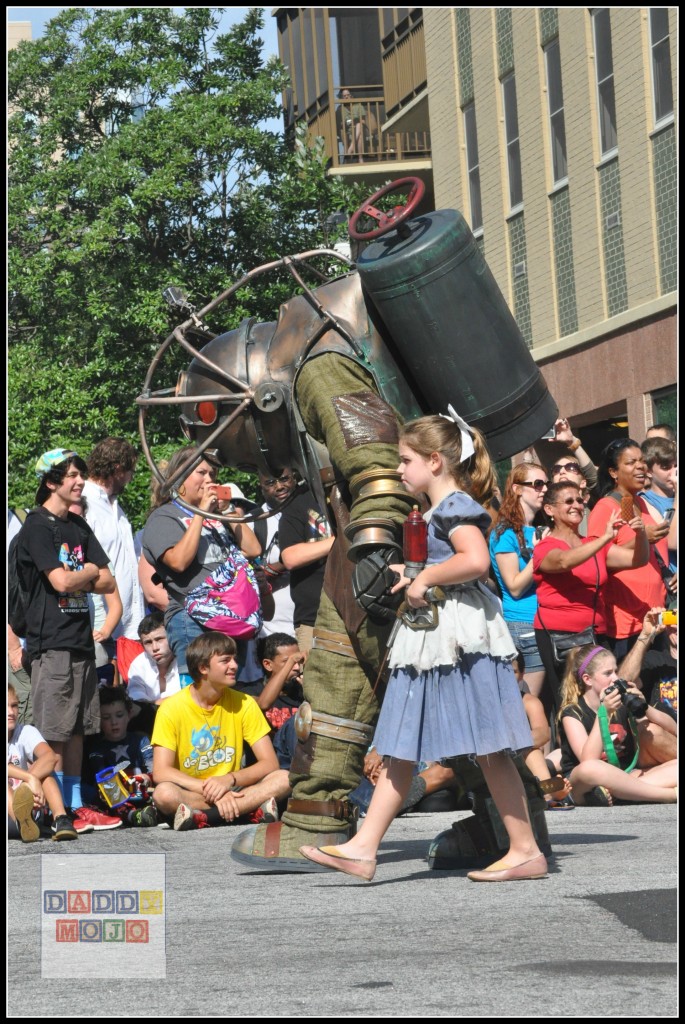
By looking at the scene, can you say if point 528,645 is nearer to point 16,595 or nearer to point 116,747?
point 116,747

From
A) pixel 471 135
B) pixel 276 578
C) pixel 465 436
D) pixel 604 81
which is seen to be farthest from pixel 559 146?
pixel 465 436

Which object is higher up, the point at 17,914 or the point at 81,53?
the point at 81,53

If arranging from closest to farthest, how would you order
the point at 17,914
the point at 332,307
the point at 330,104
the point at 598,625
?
the point at 17,914
the point at 332,307
the point at 598,625
the point at 330,104

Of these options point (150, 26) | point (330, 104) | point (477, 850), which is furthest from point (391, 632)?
point (330, 104)

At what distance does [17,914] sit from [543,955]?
186 centimetres

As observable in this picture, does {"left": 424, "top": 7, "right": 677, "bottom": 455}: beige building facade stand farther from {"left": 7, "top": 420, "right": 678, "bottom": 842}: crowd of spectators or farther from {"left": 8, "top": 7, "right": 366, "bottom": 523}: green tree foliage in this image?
{"left": 7, "top": 420, "right": 678, "bottom": 842}: crowd of spectators

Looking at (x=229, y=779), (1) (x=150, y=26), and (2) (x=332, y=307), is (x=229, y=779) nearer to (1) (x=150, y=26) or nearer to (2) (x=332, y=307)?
(2) (x=332, y=307)

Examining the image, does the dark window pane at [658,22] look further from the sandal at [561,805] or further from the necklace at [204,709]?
the necklace at [204,709]

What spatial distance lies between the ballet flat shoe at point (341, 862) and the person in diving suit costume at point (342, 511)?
1.00 feet

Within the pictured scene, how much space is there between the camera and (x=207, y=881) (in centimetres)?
603

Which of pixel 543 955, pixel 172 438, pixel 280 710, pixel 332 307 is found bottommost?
pixel 543 955

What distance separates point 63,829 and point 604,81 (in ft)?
42.0

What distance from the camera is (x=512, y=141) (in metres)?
22.1

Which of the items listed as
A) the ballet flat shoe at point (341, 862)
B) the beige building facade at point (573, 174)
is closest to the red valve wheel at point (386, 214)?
the ballet flat shoe at point (341, 862)
